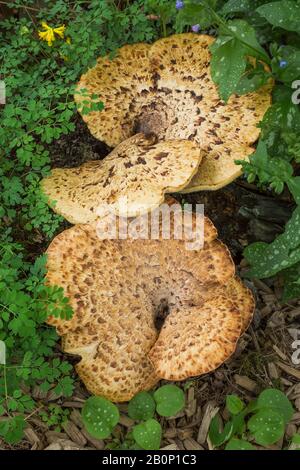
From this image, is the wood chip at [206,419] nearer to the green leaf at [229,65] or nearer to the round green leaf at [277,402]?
the round green leaf at [277,402]

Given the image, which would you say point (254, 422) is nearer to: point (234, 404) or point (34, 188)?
point (234, 404)

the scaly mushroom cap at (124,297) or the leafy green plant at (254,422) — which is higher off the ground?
the scaly mushroom cap at (124,297)

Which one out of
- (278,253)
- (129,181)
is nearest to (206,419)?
(278,253)

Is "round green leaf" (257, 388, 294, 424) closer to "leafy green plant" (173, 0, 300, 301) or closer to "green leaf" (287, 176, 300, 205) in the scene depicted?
"leafy green plant" (173, 0, 300, 301)

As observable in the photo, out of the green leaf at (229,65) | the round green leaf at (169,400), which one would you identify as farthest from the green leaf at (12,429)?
the green leaf at (229,65)

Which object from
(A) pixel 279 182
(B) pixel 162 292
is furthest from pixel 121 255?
(A) pixel 279 182

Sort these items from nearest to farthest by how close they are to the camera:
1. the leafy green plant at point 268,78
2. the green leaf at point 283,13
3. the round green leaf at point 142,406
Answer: the leafy green plant at point 268,78 → the green leaf at point 283,13 → the round green leaf at point 142,406
